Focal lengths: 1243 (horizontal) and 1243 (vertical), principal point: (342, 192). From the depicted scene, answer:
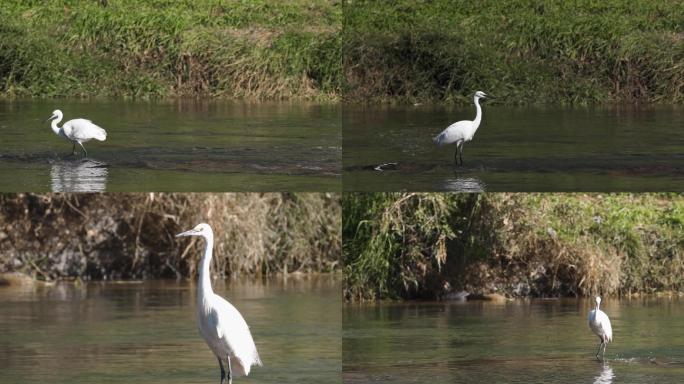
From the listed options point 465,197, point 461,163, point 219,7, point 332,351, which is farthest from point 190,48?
point 332,351

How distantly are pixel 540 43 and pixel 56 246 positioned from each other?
8745 mm

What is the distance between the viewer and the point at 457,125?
12.2m

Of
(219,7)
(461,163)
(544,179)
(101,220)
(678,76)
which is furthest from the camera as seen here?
(219,7)

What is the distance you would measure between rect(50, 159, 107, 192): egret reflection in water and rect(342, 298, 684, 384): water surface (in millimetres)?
2666

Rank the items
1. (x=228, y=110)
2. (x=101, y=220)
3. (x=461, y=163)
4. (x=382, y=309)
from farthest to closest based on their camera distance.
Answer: (x=228, y=110), (x=101, y=220), (x=382, y=309), (x=461, y=163)

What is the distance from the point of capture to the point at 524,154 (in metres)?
13.0

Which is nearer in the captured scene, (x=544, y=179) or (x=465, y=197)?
(x=544, y=179)

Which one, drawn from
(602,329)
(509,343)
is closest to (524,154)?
(509,343)

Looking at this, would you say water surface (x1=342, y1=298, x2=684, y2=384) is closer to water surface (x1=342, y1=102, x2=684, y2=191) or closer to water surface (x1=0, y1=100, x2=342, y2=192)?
water surface (x1=342, y1=102, x2=684, y2=191)

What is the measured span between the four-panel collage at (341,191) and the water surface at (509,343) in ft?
0.17

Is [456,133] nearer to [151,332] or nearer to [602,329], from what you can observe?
[602,329]

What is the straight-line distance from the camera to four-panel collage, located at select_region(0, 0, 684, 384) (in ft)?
34.2

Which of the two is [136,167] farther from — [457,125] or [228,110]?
[228,110]

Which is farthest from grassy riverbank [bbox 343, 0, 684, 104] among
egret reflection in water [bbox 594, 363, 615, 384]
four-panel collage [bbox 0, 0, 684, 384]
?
egret reflection in water [bbox 594, 363, 615, 384]
